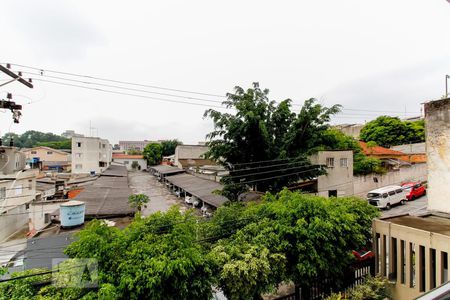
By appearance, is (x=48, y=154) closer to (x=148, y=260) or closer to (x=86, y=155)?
(x=86, y=155)

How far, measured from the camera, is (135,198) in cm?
1734

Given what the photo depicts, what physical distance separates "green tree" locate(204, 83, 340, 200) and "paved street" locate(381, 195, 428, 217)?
624 cm

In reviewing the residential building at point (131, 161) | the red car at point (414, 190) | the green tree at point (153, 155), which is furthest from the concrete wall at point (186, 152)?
the red car at point (414, 190)

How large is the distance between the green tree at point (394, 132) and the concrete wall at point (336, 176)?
57.9ft

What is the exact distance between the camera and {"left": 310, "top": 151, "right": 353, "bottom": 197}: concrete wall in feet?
55.1

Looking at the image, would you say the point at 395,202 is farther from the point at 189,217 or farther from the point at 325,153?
the point at 189,217

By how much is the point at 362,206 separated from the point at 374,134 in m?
27.5

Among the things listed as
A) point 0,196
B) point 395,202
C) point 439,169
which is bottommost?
point 395,202

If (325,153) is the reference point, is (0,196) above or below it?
below

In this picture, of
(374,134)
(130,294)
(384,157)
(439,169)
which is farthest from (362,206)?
(374,134)

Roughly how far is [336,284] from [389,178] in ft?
53.9

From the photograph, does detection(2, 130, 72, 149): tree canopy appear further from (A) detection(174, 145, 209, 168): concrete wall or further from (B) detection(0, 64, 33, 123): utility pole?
(B) detection(0, 64, 33, 123): utility pole

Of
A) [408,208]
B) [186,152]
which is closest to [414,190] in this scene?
[408,208]

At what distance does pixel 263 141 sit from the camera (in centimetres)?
1287
